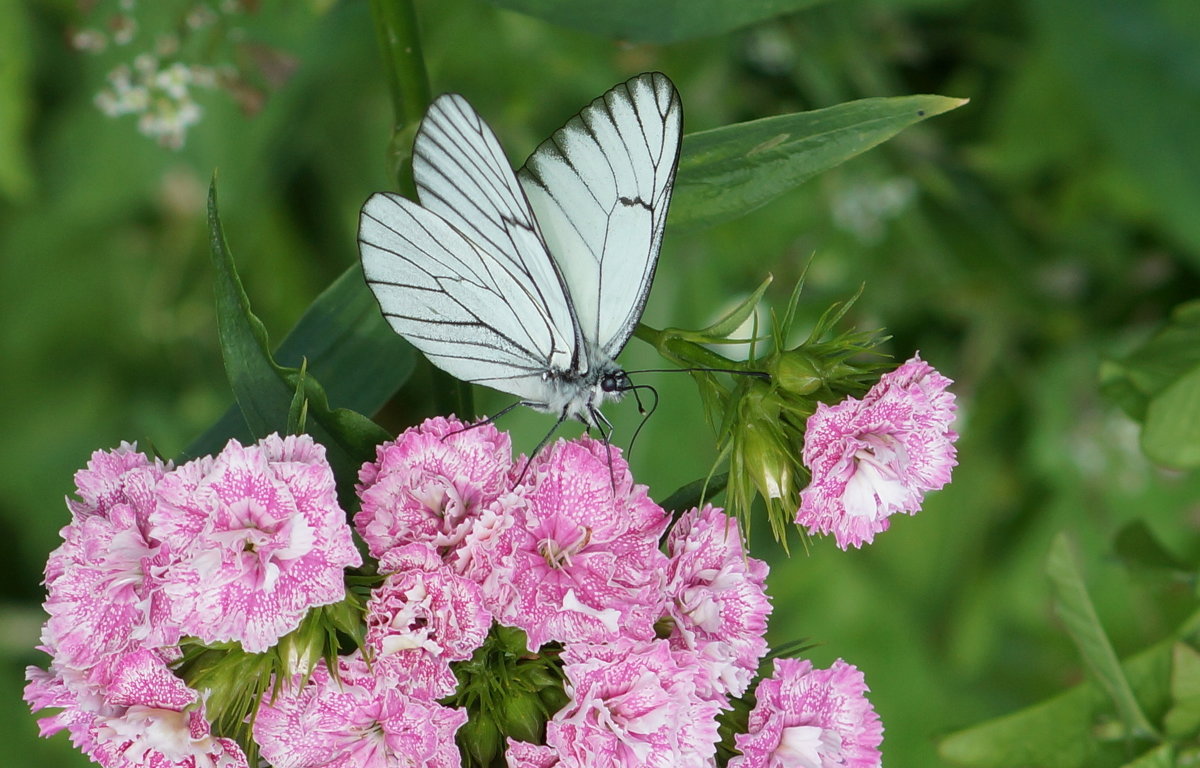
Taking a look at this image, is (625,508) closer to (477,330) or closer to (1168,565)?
(477,330)

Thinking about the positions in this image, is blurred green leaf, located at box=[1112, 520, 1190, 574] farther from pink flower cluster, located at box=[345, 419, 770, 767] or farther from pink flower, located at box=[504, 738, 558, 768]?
pink flower, located at box=[504, 738, 558, 768]

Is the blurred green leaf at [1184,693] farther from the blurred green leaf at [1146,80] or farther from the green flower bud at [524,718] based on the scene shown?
the blurred green leaf at [1146,80]

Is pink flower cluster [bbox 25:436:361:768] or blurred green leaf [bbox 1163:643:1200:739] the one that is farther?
blurred green leaf [bbox 1163:643:1200:739]

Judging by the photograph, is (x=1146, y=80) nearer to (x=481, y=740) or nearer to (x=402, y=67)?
(x=402, y=67)

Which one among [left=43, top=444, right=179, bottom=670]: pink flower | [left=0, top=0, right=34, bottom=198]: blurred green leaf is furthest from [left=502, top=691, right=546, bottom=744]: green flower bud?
[left=0, top=0, right=34, bottom=198]: blurred green leaf

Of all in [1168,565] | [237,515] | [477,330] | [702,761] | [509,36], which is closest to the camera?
[237,515]

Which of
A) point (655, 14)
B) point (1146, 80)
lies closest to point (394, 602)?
point (655, 14)

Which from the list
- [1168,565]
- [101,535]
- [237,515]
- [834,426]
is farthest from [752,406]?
[1168,565]
